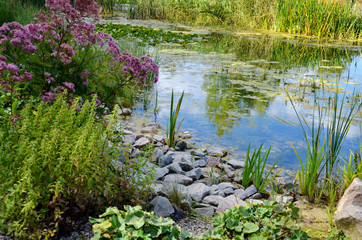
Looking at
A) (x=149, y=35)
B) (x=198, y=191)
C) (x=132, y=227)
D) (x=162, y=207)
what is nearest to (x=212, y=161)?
(x=198, y=191)

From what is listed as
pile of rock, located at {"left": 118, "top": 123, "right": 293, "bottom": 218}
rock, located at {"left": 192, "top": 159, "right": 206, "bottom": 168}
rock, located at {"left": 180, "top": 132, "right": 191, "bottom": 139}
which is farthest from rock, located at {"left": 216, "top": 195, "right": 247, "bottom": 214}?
rock, located at {"left": 180, "top": 132, "right": 191, "bottom": 139}

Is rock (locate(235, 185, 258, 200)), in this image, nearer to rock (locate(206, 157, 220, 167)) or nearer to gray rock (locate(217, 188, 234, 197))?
gray rock (locate(217, 188, 234, 197))

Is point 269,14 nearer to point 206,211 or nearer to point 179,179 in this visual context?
point 179,179

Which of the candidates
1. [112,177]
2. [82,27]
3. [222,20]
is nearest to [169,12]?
[222,20]

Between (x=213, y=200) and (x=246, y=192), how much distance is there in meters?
0.40

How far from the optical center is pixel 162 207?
2.59 metres

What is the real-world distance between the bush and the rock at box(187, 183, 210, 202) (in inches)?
28.9

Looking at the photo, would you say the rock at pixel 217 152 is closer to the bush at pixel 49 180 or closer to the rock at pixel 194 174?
the rock at pixel 194 174

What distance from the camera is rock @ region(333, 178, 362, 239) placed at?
2.51 m

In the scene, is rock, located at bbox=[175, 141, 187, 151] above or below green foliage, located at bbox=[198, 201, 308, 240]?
below

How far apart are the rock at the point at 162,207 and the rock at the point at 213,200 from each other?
1.67 feet

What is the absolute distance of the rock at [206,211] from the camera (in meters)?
2.78

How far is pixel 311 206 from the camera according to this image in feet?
10.4

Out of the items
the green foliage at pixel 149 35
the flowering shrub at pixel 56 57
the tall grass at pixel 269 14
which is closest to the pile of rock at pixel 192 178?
the flowering shrub at pixel 56 57
